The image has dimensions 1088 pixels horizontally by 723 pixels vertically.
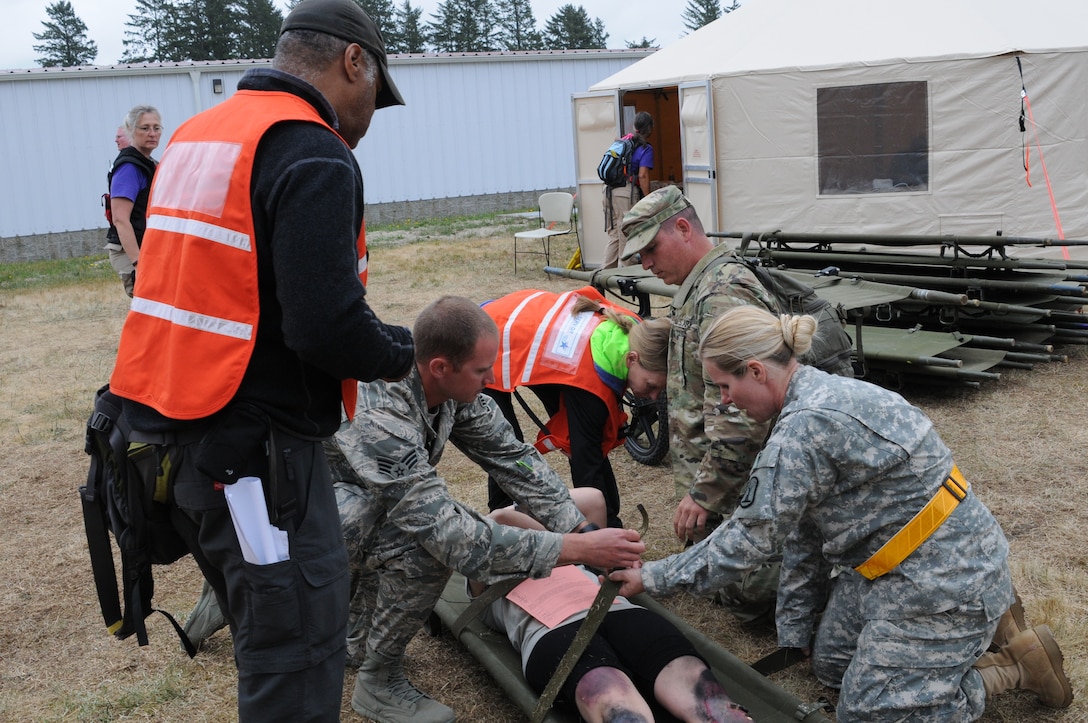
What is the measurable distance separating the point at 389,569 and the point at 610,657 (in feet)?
2.44

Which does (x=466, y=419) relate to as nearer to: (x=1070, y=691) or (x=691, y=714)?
(x=691, y=714)

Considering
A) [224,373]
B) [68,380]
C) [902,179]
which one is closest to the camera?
[224,373]

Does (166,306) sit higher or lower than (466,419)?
higher

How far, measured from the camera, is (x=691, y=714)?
2602 mm

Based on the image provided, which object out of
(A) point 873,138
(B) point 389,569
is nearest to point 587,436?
(B) point 389,569

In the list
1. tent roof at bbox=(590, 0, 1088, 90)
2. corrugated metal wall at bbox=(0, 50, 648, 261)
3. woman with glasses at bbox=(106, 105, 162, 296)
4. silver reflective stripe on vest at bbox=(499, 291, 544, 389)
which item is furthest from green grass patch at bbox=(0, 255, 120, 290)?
silver reflective stripe on vest at bbox=(499, 291, 544, 389)

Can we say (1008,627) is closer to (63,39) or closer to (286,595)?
(286,595)

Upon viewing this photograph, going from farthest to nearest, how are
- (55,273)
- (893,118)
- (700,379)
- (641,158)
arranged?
(55,273), (641,158), (893,118), (700,379)

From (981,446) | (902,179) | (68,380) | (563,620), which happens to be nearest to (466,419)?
(563,620)

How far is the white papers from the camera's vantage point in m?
1.94

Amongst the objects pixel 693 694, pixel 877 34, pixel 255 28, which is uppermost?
pixel 255 28

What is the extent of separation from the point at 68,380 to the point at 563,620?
672cm

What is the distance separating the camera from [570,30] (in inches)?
2056

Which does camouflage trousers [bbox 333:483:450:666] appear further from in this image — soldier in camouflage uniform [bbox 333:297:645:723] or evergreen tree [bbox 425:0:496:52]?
evergreen tree [bbox 425:0:496:52]
